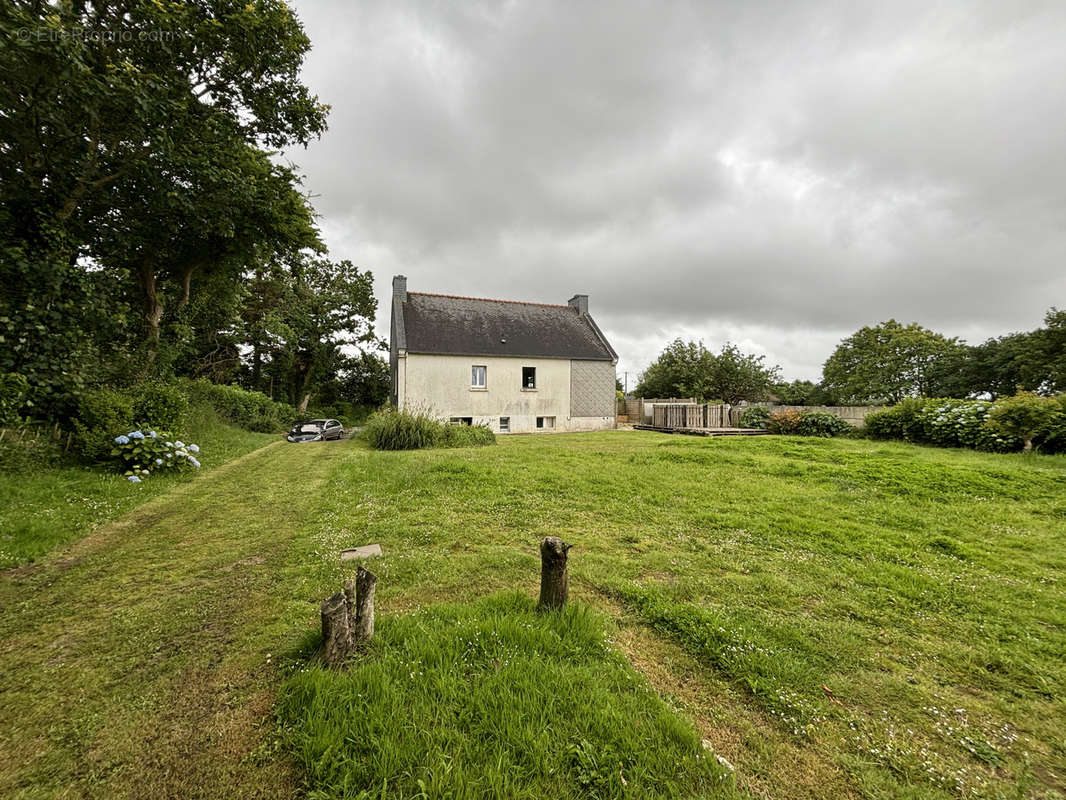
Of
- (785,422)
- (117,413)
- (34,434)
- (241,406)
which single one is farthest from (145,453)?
(785,422)

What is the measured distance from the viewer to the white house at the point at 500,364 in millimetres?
20109

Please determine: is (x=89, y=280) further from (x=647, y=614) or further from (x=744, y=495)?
(x=744, y=495)

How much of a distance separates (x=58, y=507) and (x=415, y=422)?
8.37 m

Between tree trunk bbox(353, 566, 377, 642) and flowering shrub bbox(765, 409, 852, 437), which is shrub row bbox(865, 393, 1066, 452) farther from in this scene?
tree trunk bbox(353, 566, 377, 642)

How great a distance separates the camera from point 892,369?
123 feet

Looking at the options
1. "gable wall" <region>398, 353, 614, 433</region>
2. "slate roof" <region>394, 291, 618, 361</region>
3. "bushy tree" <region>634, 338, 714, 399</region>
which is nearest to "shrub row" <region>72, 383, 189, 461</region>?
"gable wall" <region>398, 353, 614, 433</region>

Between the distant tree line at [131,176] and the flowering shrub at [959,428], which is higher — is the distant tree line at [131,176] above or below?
above

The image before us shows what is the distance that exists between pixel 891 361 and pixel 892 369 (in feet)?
2.54

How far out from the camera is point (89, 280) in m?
8.41

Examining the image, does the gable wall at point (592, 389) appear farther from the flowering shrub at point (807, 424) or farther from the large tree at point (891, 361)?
the large tree at point (891, 361)

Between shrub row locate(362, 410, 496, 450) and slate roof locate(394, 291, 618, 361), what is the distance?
6739 mm

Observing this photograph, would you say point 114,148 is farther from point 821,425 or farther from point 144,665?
point 821,425

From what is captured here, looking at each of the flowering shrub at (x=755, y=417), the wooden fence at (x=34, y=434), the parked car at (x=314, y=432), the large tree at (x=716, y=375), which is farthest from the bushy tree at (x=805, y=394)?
the wooden fence at (x=34, y=434)

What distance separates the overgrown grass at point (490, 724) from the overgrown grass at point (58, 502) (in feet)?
14.7
